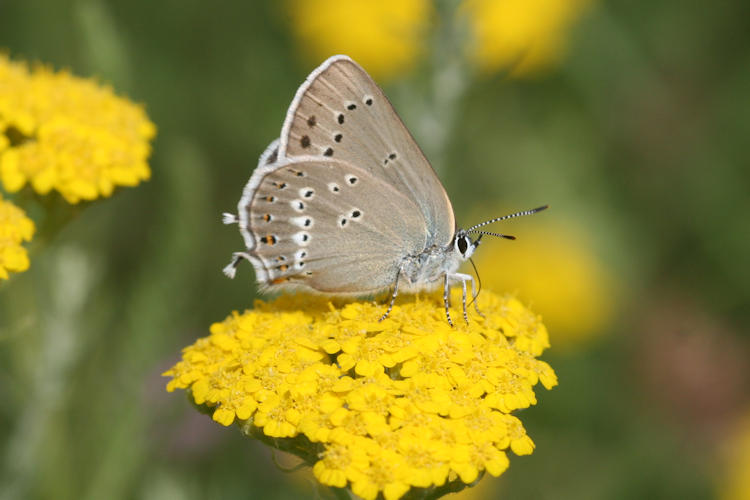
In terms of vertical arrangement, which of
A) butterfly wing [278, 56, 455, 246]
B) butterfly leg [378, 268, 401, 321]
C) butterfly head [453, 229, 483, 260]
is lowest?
butterfly leg [378, 268, 401, 321]

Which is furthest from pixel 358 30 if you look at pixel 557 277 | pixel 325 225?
pixel 325 225

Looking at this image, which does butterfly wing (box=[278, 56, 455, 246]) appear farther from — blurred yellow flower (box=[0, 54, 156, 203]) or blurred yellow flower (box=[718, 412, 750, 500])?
blurred yellow flower (box=[718, 412, 750, 500])

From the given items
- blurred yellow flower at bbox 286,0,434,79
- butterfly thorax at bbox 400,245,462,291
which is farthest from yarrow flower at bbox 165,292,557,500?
blurred yellow flower at bbox 286,0,434,79

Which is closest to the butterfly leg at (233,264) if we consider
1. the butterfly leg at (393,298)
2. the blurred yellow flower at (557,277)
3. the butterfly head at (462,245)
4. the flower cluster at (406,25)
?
the butterfly leg at (393,298)

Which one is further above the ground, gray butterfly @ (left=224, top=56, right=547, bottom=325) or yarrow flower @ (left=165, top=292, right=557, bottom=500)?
gray butterfly @ (left=224, top=56, right=547, bottom=325)

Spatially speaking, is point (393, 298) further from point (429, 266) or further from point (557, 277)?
point (557, 277)

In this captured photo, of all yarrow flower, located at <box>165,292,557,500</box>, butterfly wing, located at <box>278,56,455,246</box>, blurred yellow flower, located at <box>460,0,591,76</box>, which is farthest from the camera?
blurred yellow flower, located at <box>460,0,591,76</box>

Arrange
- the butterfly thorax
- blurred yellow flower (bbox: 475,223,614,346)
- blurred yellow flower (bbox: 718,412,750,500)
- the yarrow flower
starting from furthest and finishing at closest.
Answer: blurred yellow flower (bbox: 475,223,614,346) → blurred yellow flower (bbox: 718,412,750,500) → the butterfly thorax → the yarrow flower

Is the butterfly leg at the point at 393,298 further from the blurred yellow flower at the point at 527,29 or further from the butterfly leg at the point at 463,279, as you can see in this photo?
the blurred yellow flower at the point at 527,29
